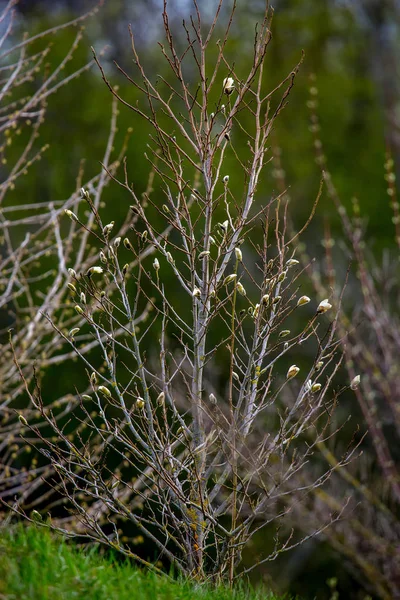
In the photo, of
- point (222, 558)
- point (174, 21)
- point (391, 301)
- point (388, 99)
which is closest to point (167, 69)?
point (174, 21)

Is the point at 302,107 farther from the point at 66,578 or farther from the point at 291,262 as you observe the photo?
the point at 66,578

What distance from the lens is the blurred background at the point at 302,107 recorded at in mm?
10523

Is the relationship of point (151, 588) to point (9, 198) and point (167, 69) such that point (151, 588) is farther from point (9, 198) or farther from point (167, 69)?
point (167, 69)

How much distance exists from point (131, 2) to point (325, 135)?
13.0ft

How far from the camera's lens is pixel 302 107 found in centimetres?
1204

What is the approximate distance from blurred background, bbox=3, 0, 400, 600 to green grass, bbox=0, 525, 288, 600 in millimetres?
7448

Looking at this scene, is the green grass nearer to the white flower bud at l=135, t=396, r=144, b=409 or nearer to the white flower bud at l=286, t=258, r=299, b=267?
the white flower bud at l=135, t=396, r=144, b=409

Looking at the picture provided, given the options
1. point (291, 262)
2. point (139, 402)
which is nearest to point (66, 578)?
point (139, 402)

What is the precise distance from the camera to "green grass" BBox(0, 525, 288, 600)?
7.70 ft

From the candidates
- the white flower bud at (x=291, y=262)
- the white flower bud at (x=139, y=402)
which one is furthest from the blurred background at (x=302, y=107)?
the white flower bud at (x=139, y=402)

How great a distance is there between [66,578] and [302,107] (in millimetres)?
10566

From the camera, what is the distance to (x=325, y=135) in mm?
11977

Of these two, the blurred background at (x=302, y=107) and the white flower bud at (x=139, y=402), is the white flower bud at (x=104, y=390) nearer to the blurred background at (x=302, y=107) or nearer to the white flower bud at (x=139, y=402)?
the white flower bud at (x=139, y=402)

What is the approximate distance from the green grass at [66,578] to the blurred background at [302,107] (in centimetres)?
745
